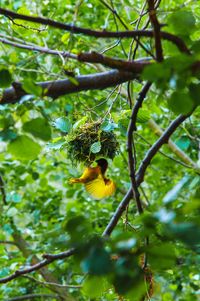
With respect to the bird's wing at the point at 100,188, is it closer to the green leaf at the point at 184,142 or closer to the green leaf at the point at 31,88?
the green leaf at the point at 31,88

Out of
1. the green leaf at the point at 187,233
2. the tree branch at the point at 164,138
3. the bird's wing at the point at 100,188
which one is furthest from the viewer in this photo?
the bird's wing at the point at 100,188

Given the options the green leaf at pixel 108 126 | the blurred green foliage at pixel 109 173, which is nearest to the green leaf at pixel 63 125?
the blurred green foliage at pixel 109 173

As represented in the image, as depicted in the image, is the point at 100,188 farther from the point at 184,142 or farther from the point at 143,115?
the point at 184,142

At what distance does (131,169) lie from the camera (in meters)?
1.18

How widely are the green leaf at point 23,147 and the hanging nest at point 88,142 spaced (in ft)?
2.33

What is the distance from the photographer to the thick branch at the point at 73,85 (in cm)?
86

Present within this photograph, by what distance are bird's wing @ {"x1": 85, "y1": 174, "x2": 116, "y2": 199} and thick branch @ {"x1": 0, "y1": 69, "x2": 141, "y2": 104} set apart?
24.4 inches

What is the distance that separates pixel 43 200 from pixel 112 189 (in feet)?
6.72

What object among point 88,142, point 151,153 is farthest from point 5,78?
point 88,142

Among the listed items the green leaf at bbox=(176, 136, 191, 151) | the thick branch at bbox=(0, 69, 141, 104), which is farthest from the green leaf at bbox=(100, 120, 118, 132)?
the green leaf at bbox=(176, 136, 191, 151)

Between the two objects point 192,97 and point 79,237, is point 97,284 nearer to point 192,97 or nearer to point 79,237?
point 79,237

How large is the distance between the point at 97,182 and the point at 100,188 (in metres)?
0.02

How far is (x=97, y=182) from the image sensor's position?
1508 mm

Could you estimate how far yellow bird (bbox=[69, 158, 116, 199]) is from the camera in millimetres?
1499
